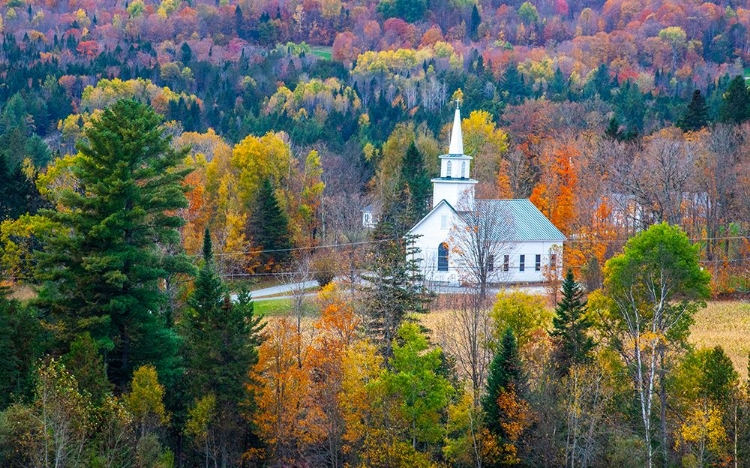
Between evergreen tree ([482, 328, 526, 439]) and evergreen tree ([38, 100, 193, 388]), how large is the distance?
1041 centimetres

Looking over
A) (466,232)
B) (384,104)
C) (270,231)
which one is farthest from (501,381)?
(384,104)

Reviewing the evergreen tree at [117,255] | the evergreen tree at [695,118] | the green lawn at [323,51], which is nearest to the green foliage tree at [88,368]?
the evergreen tree at [117,255]

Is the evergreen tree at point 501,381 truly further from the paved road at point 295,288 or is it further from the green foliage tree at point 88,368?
the paved road at point 295,288

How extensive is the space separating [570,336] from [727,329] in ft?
38.1

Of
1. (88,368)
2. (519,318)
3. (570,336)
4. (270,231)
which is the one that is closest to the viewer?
(88,368)

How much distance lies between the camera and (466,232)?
2223 inches

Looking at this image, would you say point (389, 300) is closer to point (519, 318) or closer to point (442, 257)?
point (519, 318)

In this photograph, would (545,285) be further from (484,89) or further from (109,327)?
(484,89)

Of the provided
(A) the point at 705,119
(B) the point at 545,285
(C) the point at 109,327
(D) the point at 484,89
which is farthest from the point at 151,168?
(D) the point at 484,89

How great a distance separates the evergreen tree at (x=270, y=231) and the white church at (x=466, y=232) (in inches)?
286

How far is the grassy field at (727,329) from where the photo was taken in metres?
41.3

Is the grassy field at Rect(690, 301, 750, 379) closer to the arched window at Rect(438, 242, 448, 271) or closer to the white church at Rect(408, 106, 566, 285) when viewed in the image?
the white church at Rect(408, 106, 566, 285)

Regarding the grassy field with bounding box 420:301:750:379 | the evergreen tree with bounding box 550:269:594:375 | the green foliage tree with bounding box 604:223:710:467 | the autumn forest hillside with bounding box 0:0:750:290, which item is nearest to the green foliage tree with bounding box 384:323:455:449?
the grassy field with bounding box 420:301:750:379

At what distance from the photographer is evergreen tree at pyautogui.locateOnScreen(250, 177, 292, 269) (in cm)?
6238
